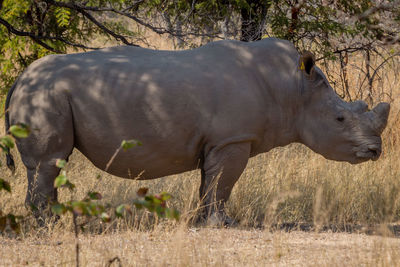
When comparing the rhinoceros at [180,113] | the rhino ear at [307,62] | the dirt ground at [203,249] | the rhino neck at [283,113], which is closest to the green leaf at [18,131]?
the dirt ground at [203,249]

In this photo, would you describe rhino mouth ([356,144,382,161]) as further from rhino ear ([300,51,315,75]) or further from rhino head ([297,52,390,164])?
rhino ear ([300,51,315,75])

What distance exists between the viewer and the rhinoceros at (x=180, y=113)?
5668 mm

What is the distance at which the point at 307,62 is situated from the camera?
6047 mm

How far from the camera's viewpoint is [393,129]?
9172 millimetres

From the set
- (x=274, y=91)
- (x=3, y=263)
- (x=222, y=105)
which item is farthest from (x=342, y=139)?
(x=3, y=263)

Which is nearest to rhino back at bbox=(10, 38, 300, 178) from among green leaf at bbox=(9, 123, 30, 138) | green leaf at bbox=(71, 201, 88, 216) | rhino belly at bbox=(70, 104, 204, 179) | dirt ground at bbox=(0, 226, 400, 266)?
rhino belly at bbox=(70, 104, 204, 179)

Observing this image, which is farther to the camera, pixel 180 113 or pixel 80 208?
pixel 180 113

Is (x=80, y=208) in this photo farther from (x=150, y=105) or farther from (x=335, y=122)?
(x=335, y=122)

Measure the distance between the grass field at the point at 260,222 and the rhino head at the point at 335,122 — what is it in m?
0.55

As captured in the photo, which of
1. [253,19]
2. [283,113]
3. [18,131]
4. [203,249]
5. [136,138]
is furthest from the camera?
[253,19]

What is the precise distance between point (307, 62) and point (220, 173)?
132 cm

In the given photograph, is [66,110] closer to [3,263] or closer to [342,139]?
[3,263]

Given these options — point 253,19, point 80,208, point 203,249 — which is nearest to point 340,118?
point 203,249

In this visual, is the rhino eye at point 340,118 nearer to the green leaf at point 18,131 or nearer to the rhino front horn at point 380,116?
the rhino front horn at point 380,116
